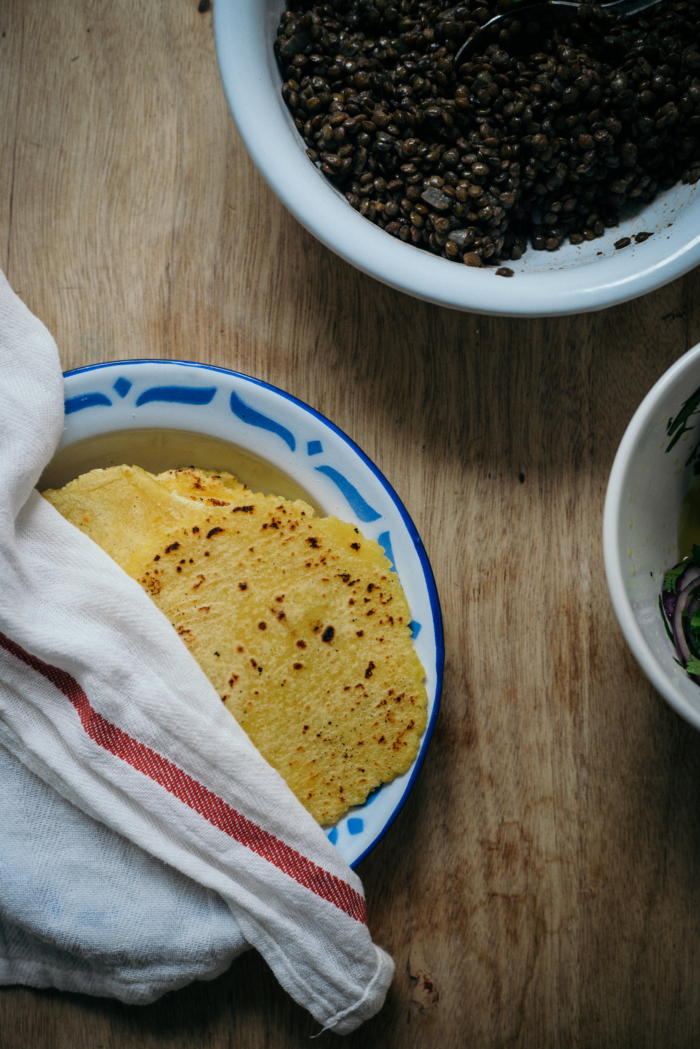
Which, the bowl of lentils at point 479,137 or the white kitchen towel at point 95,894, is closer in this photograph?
the bowl of lentils at point 479,137

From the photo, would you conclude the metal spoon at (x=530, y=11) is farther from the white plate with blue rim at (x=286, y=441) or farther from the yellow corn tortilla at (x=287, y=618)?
the yellow corn tortilla at (x=287, y=618)

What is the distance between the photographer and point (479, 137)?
3.18ft

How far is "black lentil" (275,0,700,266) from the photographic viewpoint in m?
0.95

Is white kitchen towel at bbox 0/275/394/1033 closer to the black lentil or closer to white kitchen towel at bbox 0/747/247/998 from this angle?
white kitchen towel at bbox 0/747/247/998

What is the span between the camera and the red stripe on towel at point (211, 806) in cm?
99

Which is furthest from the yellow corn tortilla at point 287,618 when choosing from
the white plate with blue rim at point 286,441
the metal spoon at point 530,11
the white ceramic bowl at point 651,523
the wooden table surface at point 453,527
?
the metal spoon at point 530,11

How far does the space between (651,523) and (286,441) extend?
0.57m

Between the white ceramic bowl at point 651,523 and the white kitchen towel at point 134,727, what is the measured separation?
1.80 ft

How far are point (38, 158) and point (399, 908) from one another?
4.93 ft

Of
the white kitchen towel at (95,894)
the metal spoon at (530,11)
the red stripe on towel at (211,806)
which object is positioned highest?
the metal spoon at (530,11)

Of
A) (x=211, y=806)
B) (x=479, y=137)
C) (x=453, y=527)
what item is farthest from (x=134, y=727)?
(x=479, y=137)

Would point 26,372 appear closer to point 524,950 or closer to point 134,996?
point 134,996

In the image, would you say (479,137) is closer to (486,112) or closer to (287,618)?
(486,112)

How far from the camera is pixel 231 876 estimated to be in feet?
3.32
